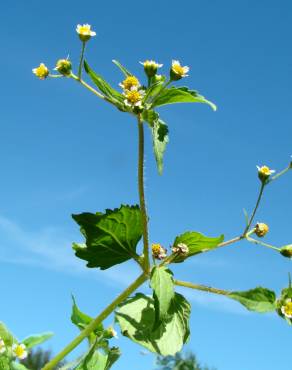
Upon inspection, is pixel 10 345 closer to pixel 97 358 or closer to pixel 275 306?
pixel 97 358

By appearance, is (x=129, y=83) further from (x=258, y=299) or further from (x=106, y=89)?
(x=258, y=299)

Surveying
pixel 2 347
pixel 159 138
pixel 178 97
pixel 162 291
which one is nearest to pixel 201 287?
pixel 162 291

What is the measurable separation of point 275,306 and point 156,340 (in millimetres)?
530

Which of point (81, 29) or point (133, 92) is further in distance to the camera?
point (81, 29)

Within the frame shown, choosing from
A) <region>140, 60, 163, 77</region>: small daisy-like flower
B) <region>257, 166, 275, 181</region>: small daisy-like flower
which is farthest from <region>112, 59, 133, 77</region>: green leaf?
<region>257, 166, 275, 181</region>: small daisy-like flower

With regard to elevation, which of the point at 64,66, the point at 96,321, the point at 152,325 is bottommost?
the point at 96,321

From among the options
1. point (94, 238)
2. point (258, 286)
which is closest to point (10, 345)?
point (94, 238)

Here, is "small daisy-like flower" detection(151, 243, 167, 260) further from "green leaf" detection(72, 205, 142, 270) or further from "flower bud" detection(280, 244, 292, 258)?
"flower bud" detection(280, 244, 292, 258)

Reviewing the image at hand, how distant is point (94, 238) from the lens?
273cm

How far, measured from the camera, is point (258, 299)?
2.65m

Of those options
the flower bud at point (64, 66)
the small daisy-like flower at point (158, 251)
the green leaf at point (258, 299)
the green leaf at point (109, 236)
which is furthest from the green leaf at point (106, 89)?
the green leaf at point (258, 299)

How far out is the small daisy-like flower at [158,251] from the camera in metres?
2.70

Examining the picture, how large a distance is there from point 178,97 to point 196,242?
0.65 m

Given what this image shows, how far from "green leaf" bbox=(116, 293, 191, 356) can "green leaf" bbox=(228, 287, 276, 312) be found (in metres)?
0.24
